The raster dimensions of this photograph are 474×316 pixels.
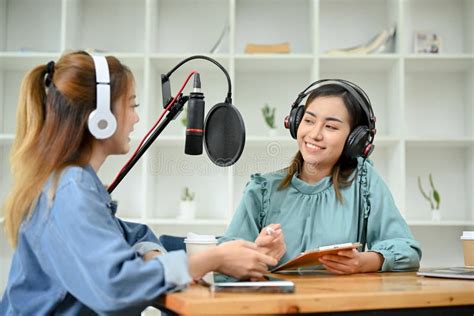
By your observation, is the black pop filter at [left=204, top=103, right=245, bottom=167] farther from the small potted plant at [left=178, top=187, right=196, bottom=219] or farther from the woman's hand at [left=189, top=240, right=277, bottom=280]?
the small potted plant at [left=178, top=187, right=196, bottom=219]

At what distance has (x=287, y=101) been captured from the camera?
350 cm

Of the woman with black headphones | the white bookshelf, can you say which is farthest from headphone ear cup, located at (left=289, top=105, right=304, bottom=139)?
the white bookshelf

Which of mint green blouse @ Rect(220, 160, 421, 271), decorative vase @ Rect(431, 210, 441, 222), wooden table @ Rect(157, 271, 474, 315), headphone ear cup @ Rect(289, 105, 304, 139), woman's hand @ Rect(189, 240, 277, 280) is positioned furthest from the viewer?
decorative vase @ Rect(431, 210, 441, 222)

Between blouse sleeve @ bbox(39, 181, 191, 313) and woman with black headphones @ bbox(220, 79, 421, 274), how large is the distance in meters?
0.64

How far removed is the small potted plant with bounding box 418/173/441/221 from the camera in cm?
326

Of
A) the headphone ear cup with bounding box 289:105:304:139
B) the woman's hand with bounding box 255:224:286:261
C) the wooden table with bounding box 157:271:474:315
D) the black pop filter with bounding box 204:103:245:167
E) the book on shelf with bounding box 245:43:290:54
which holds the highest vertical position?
the book on shelf with bounding box 245:43:290:54

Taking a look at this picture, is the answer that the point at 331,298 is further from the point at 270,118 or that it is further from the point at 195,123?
the point at 270,118

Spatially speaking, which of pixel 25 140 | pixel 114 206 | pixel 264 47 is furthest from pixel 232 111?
pixel 264 47

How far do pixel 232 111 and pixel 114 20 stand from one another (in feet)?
7.42

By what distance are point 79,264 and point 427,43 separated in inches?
112

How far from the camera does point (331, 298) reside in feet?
3.46

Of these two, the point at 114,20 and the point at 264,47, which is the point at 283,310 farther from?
the point at 114,20

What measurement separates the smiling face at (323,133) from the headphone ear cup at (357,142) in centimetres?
3

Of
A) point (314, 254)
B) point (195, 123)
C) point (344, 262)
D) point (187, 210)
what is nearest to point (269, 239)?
point (314, 254)
